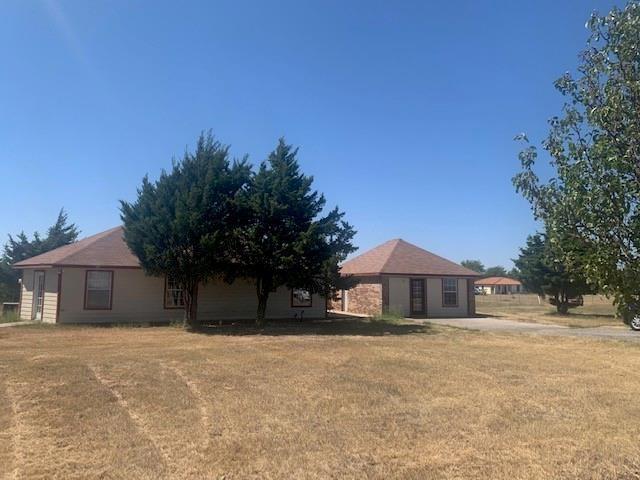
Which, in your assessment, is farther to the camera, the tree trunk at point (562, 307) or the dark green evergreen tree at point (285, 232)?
A: the tree trunk at point (562, 307)

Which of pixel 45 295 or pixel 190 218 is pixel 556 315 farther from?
pixel 45 295

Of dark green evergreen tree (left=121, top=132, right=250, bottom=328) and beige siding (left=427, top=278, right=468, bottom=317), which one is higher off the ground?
dark green evergreen tree (left=121, top=132, right=250, bottom=328)

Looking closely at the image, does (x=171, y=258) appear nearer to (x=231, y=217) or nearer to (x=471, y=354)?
(x=231, y=217)

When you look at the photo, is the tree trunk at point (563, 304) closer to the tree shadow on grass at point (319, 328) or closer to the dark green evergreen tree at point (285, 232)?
the tree shadow on grass at point (319, 328)

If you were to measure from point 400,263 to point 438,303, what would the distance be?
3104 millimetres

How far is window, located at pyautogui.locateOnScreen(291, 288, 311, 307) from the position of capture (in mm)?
25156

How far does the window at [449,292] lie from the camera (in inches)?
1176

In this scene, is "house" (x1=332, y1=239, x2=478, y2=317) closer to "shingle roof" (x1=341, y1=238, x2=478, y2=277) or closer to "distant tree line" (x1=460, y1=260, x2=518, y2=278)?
"shingle roof" (x1=341, y1=238, x2=478, y2=277)

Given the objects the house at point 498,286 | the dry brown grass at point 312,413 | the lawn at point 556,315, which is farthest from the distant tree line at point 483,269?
the dry brown grass at point 312,413

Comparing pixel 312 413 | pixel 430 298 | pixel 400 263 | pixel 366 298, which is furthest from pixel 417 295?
pixel 312 413

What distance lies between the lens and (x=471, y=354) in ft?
45.1

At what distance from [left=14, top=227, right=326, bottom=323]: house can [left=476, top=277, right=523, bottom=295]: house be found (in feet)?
237

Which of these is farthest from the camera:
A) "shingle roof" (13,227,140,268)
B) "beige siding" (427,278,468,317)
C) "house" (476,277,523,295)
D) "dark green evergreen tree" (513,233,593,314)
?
"house" (476,277,523,295)

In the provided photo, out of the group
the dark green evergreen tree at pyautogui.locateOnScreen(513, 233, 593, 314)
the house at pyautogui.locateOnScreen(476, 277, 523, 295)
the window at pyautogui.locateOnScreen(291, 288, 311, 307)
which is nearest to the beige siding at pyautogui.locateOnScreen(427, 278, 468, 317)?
the dark green evergreen tree at pyautogui.locateOnScreen(513, 233, 593, 314)
